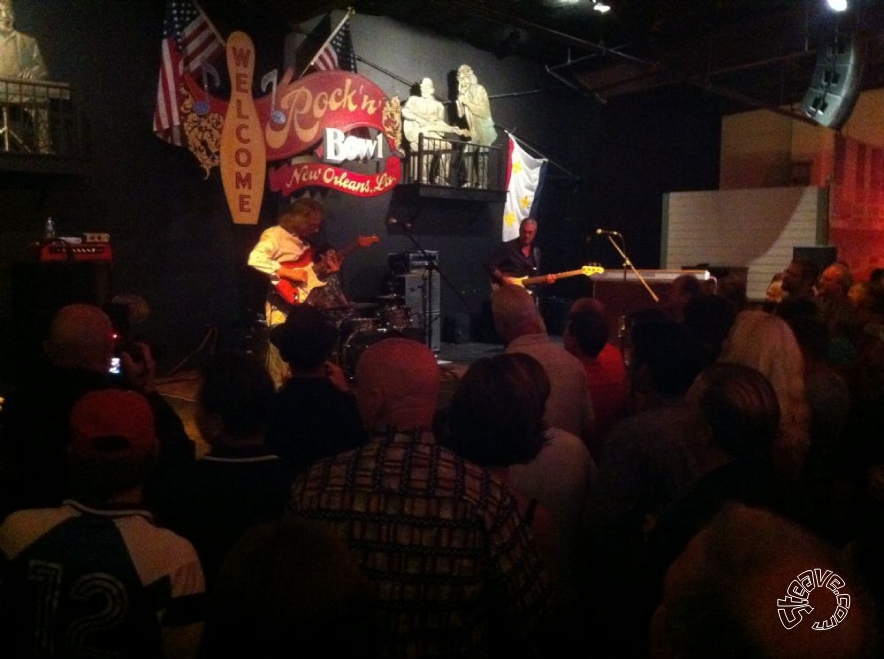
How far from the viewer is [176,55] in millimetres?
7781

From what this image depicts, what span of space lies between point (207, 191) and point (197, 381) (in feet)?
7.37

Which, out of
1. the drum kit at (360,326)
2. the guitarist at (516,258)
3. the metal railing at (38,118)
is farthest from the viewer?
the guitarist at (516,258)

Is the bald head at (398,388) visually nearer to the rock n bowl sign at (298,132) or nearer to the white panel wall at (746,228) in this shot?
the rock n bowl sign at (298,132)

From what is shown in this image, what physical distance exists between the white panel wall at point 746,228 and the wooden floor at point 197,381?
13.5 ft

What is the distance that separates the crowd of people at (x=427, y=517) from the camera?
2.90 ft

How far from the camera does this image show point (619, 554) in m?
2.19

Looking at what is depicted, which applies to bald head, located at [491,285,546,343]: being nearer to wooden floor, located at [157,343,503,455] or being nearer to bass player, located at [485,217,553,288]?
wooden floor, located at [157,343,503,455]

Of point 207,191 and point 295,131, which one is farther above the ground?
point 295,131

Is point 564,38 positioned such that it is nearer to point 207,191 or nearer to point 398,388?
point 207,191

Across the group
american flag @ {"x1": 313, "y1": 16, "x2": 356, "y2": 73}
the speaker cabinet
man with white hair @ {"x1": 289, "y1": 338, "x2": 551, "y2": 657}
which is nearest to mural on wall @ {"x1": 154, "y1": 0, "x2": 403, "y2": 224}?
american flag @ {"x1": 313, "y1": 16, "x2": 356, "y2": 73}

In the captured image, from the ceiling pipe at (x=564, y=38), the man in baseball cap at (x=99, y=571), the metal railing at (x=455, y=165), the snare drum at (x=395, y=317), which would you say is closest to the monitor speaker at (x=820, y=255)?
the ceiling pipe at (x=564, y=38)

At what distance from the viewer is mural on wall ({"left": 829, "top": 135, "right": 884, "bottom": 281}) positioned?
11078 mm

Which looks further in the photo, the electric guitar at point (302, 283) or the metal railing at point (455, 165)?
the metal railing at point (455, 165)

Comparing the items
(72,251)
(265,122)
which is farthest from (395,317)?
(72,251)
